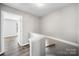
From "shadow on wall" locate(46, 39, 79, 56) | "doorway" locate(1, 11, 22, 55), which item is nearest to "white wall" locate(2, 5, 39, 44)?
"doorway" locate(1, 11, 22, 55)

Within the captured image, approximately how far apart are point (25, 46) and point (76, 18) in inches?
36.0

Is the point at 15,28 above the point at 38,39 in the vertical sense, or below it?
above

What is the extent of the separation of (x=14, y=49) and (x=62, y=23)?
0.87 m

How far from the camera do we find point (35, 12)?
1.18m

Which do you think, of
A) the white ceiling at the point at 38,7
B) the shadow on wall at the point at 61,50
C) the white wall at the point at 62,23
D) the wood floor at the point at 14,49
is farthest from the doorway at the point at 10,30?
the shadow on wall at the point at 61,50

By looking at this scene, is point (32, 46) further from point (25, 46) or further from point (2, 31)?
point (2, 31)

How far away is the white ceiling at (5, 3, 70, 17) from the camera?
3.79 feet

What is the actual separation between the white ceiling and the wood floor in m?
0.50

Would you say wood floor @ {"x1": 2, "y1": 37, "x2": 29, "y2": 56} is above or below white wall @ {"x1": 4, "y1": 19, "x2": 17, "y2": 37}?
below

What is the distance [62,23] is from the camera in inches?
46.3

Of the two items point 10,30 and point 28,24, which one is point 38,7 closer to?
point 28,24

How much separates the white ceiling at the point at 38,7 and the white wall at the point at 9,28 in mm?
246

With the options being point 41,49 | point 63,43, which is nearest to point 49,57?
point 41,49

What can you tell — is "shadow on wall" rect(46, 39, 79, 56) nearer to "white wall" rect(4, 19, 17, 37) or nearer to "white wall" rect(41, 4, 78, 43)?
"white wall" rect(41, 4, 78, 43)
